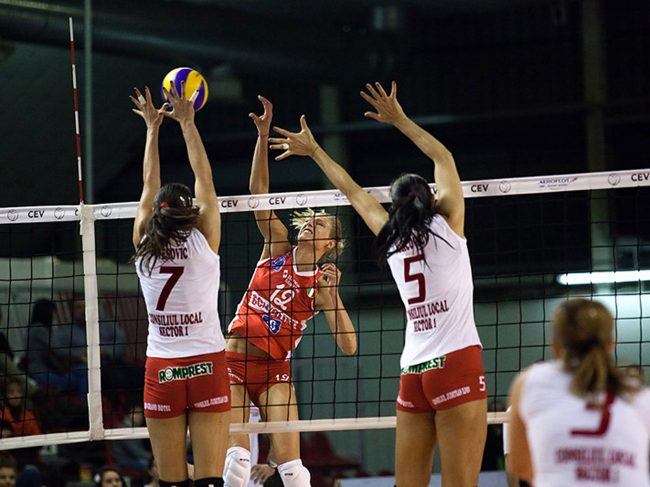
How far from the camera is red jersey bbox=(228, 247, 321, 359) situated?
282 inches

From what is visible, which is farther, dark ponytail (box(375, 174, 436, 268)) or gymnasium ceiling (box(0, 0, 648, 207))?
gymnasium ceiling (box(0, 0, 648, 207))

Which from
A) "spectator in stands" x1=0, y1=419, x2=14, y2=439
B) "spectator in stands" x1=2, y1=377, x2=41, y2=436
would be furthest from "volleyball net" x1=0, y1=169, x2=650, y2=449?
"spectator in stands" x1=0, y1=419, x2=14, y2=439

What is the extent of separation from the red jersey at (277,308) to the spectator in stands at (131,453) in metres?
5.57

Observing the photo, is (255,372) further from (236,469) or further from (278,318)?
(236,469)

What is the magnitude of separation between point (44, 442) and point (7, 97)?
323 inches

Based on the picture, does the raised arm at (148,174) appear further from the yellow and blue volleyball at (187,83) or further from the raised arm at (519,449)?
the raised arm at (519,449)

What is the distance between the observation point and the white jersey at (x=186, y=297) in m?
6.11

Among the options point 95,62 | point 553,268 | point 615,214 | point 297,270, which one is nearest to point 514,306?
point 553,268

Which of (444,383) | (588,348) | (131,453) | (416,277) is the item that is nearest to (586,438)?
(588,348)

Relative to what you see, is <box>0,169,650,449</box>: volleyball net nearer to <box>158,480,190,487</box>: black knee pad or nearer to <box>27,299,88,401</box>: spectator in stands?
<box>27,299,88,401</box>: spectator in stands

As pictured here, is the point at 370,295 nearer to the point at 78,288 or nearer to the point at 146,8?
the point at 78,288

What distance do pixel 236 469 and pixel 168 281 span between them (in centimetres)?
145

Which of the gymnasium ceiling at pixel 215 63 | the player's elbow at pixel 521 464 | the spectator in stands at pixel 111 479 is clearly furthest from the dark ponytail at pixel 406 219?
the gymnasium ceiling at pixel 215 63

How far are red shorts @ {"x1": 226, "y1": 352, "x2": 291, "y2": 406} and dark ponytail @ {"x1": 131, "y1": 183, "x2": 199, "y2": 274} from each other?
4.08 feet
